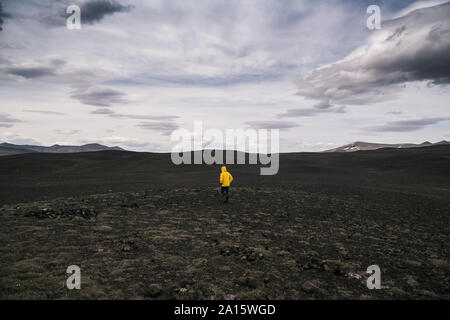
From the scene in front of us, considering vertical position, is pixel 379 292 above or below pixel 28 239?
below

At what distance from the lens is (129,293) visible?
6008 millimetres

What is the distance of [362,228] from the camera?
12.4 m

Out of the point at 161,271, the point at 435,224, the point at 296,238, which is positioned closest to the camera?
the point at 161,271

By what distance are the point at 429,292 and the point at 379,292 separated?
1318 mm

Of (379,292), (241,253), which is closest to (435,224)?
(379,292)

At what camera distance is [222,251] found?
8617mm

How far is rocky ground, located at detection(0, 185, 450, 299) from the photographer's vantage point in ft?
21.0

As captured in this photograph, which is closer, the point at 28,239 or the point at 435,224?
the point at 28,239

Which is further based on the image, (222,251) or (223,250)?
(223,250)

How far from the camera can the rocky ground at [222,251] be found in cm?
640

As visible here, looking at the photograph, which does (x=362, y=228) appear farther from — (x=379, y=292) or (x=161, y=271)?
(x=161, y=271)
